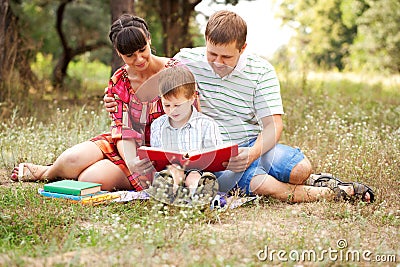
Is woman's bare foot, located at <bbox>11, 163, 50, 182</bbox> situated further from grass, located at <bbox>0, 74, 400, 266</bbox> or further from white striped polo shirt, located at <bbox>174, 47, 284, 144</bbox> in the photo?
white striped polo shirt, located at <bbox>174, 47, 284, 144</bbox>

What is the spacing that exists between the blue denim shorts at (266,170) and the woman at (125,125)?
1.90ft

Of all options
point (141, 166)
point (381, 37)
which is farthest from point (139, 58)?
point (381, 37)

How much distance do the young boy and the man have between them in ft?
0.83

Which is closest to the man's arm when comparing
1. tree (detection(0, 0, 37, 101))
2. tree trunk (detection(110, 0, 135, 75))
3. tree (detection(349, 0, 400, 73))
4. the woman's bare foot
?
the woman's bare foot

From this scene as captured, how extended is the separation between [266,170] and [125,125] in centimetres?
110

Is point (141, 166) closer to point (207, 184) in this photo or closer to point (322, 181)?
point (207, 184)

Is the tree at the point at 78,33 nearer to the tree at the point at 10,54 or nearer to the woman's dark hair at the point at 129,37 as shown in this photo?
the tree at the point at 10,54

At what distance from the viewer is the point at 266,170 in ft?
12.7

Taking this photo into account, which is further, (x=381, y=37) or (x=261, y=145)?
(x=381, y=37)

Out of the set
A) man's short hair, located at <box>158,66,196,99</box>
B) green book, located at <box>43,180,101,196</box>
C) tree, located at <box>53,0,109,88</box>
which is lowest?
green book, located at <box>43,180,101,196</box>

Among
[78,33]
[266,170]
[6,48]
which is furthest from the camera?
[78,33]

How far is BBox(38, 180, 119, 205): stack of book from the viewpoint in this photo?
11.8ft

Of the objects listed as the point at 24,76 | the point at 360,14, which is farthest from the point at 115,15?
the point at 360,14

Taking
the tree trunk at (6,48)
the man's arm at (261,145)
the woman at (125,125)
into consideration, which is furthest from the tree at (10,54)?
the man's arm at (261,145)
